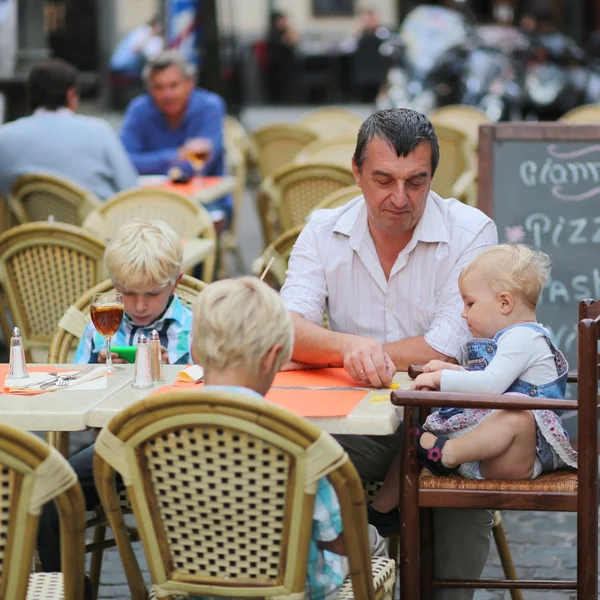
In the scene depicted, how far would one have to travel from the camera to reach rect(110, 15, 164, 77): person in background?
21734 millimetres

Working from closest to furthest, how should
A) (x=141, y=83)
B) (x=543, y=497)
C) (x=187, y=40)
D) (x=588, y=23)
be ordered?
1. (x=543, y=497)
2. (x=187, y=40)
3. (x=141, y=83)
4. (x=588, y=23)

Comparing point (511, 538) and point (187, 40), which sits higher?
point (187, 40)

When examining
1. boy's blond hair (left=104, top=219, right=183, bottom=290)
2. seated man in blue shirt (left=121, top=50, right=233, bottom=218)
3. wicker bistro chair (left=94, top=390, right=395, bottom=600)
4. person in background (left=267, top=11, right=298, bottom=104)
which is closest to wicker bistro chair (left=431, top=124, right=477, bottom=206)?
seated man in blue shirt (left=121, top=50, right=233, bottom=218)

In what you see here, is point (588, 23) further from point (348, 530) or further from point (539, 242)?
point (348, 530)

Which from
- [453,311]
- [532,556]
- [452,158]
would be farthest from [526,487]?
[452,158]

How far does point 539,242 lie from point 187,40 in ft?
26.8

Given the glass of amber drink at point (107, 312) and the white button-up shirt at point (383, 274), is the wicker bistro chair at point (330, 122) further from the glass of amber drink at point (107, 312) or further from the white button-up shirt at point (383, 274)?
the glass of amber drink at point (107, 312)

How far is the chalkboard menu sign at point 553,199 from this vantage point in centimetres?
531

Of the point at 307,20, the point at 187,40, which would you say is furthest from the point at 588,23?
the point at 187,40

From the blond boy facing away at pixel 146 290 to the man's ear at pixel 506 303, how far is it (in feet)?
3.39

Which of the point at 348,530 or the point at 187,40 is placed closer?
the point at 348,530

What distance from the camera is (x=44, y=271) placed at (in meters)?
5.20

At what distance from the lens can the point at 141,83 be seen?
2539 centimetres

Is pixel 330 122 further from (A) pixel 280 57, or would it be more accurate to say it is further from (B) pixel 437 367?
(A) pixel 280 57
